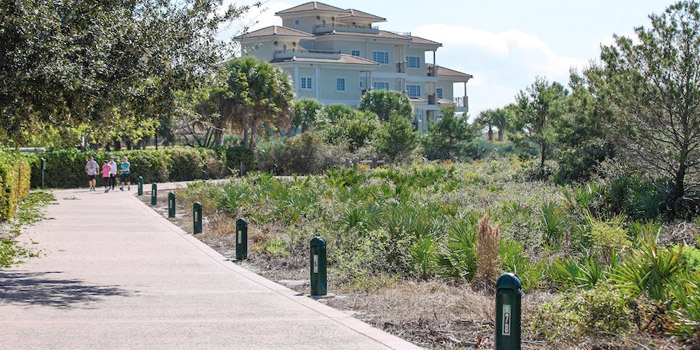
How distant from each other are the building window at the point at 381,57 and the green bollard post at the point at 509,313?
247 feet

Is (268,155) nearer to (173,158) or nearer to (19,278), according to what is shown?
(173,158)

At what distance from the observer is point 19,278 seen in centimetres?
1243

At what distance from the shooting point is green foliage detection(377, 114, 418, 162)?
50312 millimetres

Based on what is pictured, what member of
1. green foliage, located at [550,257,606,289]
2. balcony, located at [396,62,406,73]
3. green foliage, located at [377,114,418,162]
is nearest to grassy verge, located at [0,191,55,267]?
green foliage, located at [550,257,606,289]

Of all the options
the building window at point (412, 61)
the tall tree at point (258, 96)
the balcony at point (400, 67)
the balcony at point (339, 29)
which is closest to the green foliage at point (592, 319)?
the tall tree at point (258, 96)

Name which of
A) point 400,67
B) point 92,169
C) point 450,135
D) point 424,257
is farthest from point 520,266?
point 400,67

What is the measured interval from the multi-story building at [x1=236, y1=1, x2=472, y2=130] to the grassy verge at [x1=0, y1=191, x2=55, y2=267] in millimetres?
43124

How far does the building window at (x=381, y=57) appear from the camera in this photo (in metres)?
81.6

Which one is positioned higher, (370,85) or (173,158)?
(370,85)

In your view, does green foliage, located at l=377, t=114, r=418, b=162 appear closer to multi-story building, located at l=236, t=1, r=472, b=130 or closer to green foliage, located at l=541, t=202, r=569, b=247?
multi-story building, located at l=236, t=1, r=472, b=130

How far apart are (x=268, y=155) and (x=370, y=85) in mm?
27484

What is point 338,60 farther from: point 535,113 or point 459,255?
point 459,255

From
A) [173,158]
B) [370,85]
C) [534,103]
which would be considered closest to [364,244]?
[534,103]

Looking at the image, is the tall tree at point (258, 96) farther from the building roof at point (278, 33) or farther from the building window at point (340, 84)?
the building window at point (340, 84)
